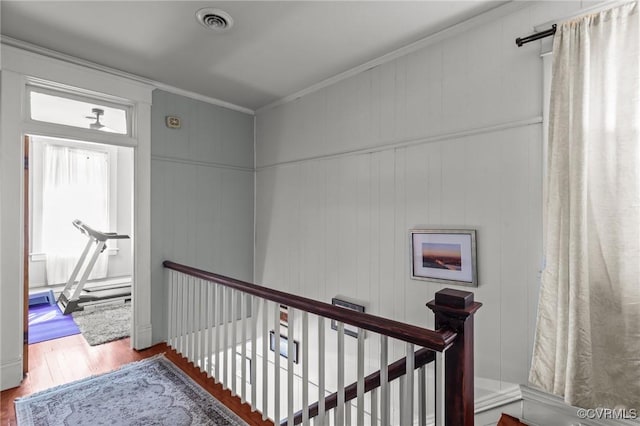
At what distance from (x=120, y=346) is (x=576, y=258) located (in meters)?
3.83

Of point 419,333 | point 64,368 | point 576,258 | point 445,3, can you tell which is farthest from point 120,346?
point 445,3

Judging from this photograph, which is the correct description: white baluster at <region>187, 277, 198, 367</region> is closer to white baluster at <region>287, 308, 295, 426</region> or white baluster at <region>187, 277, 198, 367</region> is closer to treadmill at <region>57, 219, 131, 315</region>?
white baluster at <region>287, 308, 295, 426</region>

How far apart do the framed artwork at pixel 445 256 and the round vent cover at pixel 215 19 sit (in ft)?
6.74

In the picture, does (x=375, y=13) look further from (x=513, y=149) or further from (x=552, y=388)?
(x=552, y=388)

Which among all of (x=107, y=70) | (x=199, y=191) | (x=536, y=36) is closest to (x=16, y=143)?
(x=107, y=70)

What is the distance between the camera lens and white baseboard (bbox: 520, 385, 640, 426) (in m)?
1.74

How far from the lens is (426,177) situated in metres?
2.49

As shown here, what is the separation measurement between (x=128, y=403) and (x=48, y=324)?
2.58 m

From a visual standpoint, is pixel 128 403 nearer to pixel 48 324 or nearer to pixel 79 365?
pixel 79 365

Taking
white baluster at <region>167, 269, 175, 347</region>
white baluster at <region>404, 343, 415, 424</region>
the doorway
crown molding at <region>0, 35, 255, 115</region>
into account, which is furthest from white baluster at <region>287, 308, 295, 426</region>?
the doorway

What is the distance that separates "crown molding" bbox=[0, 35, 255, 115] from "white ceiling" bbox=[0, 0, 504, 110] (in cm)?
5

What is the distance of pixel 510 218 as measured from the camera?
2.07 meters

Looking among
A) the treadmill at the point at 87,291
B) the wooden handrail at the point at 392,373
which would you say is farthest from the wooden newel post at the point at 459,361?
the treadmill at the point at 87,291

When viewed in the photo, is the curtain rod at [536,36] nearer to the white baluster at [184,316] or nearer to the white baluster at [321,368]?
the white baluster at [321,368]
